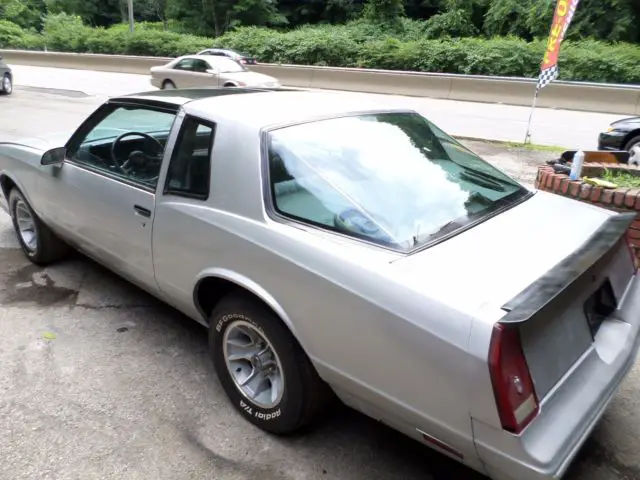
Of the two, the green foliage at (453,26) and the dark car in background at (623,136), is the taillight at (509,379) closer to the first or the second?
the dark car in background at (623,136)

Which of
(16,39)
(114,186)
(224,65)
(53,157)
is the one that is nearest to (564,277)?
(114,186)

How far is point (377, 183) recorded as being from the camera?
8.27 feet

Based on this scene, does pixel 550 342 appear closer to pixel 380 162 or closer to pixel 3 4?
pixel 380 162

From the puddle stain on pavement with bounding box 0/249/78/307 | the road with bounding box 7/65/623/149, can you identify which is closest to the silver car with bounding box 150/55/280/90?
the road with bounding box 7/65/623/149

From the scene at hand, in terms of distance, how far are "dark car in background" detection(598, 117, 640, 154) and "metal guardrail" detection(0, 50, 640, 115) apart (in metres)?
8.38

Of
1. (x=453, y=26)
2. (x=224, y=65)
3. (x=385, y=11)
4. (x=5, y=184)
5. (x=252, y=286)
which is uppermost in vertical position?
(x=385, y=11)

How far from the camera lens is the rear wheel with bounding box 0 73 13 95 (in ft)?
53.1

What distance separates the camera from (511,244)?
7.46ft

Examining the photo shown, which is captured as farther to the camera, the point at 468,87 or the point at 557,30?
the point at 468,87

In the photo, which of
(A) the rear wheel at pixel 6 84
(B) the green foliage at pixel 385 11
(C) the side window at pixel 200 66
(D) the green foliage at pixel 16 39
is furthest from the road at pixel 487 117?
(B) the green foliage at pixel 385 11

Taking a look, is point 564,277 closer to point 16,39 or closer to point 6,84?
point 6,84

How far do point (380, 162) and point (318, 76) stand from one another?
19266 mm

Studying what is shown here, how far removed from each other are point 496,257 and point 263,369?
1.23 meters

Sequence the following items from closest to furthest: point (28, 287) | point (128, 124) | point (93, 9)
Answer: point (128, 124) → point (28, 287) → point (93, 9)
